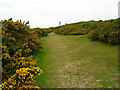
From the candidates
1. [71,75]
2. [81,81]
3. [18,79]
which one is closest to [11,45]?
[18,79]

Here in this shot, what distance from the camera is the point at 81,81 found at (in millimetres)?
4406

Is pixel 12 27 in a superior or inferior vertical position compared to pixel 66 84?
superior

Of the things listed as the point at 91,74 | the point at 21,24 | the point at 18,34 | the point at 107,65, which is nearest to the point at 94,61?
the point at 107,65

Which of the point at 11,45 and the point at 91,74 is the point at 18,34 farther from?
the point at 91,74

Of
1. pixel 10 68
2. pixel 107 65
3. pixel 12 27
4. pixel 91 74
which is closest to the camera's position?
pixel 10 68

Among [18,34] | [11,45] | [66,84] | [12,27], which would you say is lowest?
[66,84]

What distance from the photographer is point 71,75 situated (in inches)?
195

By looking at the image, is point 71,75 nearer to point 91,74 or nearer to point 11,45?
point 91,74

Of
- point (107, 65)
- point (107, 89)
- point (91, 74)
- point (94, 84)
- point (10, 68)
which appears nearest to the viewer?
point (107, 89)

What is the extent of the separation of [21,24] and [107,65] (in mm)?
6367

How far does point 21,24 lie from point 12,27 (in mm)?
1028

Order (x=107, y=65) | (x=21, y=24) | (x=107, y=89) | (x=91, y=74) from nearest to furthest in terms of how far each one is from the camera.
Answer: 1. (x=107, y=89)
2. (x=91, y=74)
3. (x=107, y=65)
4. (x=21, y=24)

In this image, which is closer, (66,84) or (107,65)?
(66,84)

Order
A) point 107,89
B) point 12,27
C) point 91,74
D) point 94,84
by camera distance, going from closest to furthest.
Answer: point 107,89, point 94,84, point 91,74, point 12,27
